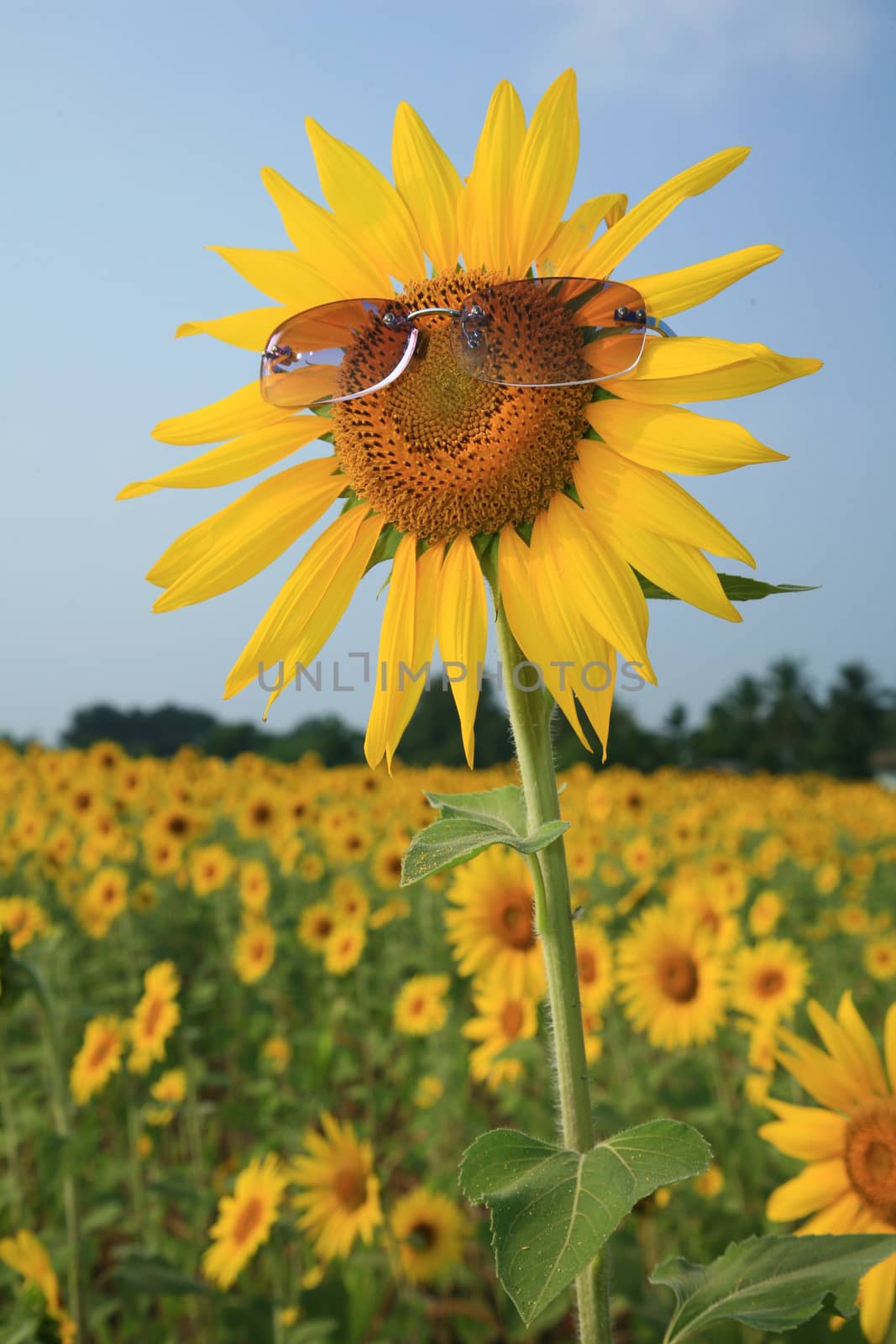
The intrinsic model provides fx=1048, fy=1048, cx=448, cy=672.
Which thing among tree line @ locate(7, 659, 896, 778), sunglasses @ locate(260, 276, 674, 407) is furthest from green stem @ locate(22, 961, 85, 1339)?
tree line @ locate(7, 659, 896, 778)

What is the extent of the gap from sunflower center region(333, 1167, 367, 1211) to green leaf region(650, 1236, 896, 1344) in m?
2.58

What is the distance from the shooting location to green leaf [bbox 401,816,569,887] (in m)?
1.13

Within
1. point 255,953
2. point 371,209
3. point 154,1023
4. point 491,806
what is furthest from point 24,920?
point 371,209

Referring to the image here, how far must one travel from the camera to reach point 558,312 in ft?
3.89

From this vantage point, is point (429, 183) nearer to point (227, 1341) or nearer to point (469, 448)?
point (469, 448)

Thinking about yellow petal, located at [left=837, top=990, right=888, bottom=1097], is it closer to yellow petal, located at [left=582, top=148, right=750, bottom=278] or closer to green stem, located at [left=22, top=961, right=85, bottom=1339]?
yellow petal, located at [left=582, top=148, right=750, bottom=278]

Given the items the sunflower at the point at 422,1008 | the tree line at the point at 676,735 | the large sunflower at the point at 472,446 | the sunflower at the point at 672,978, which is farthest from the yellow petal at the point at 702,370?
the tree line at the point at 676,735

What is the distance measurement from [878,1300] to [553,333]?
1.93 meters

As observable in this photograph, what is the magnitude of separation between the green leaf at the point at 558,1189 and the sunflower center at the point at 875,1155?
1041mm

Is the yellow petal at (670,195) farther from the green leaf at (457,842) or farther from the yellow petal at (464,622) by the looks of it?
the green leaf at (457,842)

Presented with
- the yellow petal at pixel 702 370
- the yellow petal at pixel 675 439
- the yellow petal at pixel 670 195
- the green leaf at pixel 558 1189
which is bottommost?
the green leaf at pixel 558 1189

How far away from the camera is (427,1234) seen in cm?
374

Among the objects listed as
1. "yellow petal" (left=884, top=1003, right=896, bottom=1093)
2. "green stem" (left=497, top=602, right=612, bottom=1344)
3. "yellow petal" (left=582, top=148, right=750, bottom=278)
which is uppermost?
"yellow petal" (left=582, top=148, right=750, bottom=278)

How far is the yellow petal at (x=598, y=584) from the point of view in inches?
45.8
